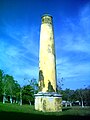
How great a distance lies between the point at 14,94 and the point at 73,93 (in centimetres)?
2659

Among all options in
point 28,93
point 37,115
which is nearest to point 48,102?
point 37,115

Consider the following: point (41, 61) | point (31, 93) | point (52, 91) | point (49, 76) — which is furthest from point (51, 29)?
point (31, 93)

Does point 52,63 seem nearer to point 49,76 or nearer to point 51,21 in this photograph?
point 49,76

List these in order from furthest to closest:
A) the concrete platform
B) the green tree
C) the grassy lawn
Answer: the green tree
the concrete platform
the grassy lawn

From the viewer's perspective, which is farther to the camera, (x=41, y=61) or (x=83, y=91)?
(x=83, y=91)

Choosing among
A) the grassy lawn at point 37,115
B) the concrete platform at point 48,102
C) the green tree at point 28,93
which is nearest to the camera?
the grassy lawn at point 37,115

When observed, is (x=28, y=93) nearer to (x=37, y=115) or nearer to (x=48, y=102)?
(x=48, y=102)

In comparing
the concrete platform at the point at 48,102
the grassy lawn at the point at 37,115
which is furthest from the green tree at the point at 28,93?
the grassy lawn at the point at 37,115

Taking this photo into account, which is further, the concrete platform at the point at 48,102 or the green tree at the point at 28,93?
the green tree at the point at 28,93

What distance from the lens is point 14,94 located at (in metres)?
65.5

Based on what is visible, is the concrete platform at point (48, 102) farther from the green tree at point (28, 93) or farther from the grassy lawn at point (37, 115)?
the green tree at point (28, 93)

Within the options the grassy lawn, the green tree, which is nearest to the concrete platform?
the grassy lawn

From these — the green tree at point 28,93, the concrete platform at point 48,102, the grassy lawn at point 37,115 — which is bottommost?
the grassy lawn at point 37,115

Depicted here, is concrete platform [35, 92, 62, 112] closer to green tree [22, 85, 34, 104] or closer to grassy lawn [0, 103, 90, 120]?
grassy lawn [0, 103, 90, 120]
